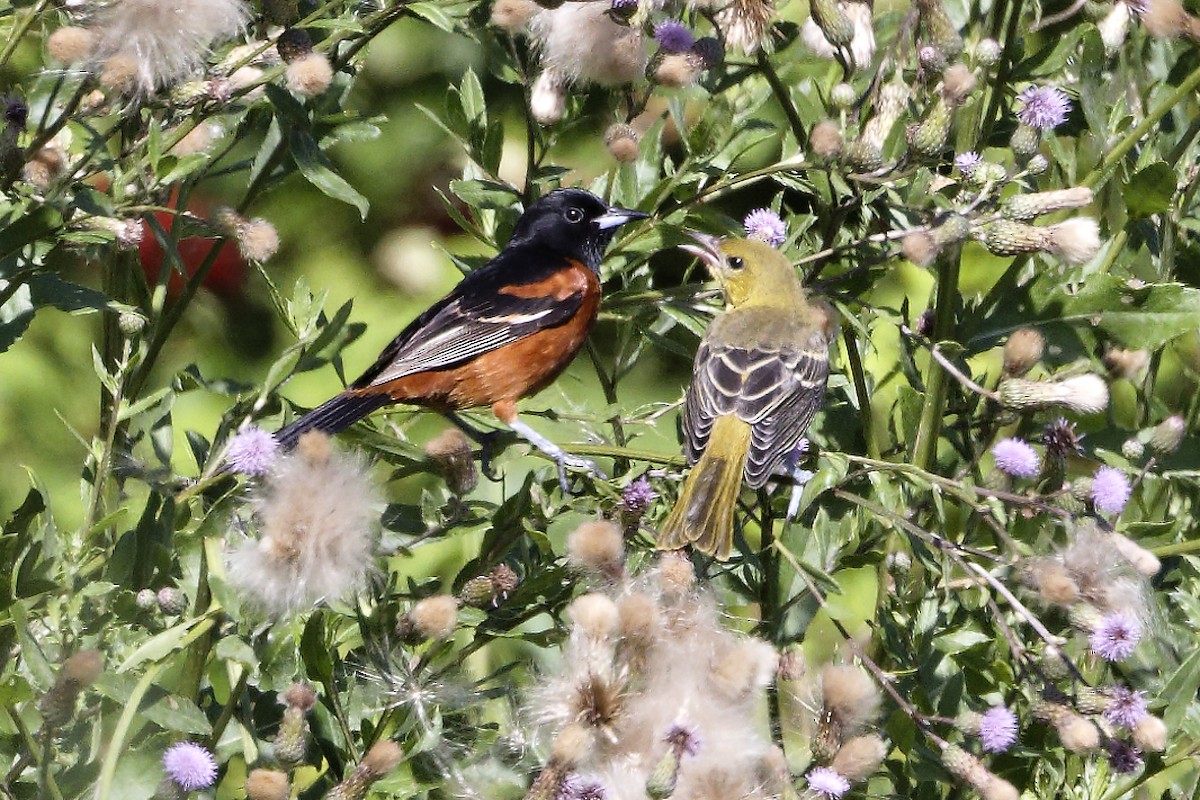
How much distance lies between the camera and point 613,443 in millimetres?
2631

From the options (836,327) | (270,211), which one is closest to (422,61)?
(270,211)

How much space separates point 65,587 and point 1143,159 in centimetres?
198

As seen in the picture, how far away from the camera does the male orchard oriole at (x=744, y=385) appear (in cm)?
254

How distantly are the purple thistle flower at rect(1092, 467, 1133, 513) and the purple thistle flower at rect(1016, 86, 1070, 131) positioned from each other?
0.58 m

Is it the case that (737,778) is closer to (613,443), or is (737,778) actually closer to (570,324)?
(613,443)

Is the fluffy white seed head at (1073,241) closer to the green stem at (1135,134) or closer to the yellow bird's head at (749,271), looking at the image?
the green stem at (1135,134)

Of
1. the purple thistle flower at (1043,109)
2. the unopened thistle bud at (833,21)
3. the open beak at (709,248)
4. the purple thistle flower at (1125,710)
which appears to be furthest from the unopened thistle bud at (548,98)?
the purple thistle flower at (1125,710)

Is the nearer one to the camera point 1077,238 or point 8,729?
point 8,729

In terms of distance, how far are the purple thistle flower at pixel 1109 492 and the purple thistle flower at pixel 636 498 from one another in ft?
2.27

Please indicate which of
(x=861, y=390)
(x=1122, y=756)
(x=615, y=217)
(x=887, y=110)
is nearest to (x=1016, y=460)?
(x=861, y=390)

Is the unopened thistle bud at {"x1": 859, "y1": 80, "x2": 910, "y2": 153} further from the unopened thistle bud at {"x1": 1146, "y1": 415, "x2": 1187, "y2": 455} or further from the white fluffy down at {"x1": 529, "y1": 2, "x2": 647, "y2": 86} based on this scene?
the unopened thistle bud at {"x1": 1146, "y1": 415, "x2": 1187, "y2": 455}

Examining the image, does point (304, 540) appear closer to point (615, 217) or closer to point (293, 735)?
point (293, 735)

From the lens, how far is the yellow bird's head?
2.91 metres

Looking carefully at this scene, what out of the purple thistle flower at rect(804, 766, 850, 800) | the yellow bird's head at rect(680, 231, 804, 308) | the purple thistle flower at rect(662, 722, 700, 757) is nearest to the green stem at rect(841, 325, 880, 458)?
the yellow bird's head at rect(680, 231, 804, 308)
